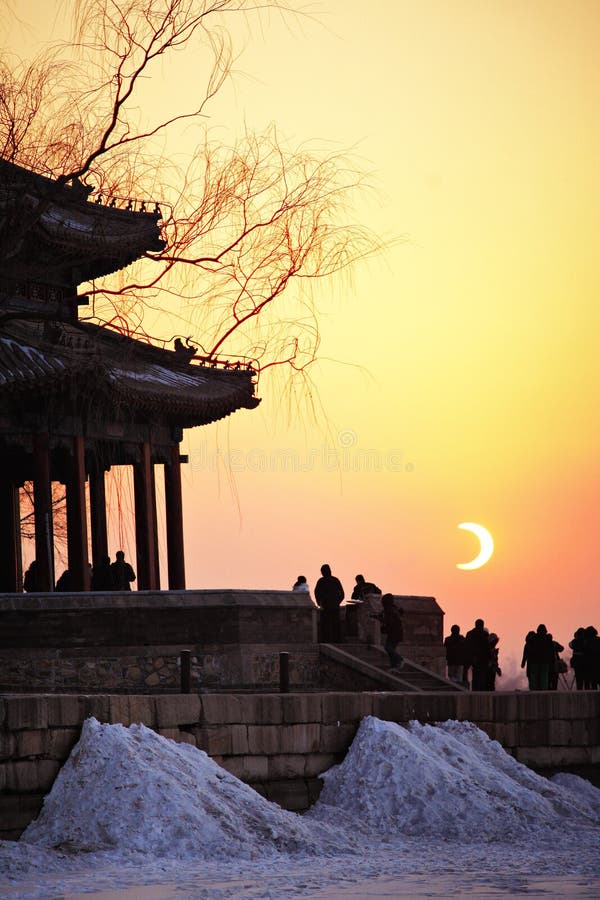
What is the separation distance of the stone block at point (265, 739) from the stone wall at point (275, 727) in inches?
0.4

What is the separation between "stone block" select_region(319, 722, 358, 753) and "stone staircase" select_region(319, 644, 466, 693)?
429 cm

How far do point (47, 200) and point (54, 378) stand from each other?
8338mm

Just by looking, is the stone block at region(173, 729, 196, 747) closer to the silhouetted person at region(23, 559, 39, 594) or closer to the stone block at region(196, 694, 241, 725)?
the stone block at region(196, 694, 241, 725)

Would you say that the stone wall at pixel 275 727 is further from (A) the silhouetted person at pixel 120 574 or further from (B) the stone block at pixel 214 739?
(A) the silhouetted person at pixel 120 574

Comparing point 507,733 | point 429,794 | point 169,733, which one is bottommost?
point 429,794

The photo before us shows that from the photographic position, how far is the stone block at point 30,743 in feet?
53.5

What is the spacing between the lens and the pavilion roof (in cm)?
2531

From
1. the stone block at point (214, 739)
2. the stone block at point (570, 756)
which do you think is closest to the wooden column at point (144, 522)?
the stone block at point (570, 756)

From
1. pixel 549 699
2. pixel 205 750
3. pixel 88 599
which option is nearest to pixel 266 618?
pixel 88 599

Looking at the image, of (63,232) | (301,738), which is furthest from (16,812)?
(63,232)

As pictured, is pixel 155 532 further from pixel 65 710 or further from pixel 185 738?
pixel 65 710

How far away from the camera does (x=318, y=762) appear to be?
65.2ft

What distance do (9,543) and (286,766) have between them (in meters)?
13.2

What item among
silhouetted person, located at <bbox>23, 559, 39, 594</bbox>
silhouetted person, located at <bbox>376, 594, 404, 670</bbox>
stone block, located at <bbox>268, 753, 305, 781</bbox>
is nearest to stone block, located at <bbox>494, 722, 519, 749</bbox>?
silhouetted person, located at <bbox>376, 594, 404, 670</bbox>
